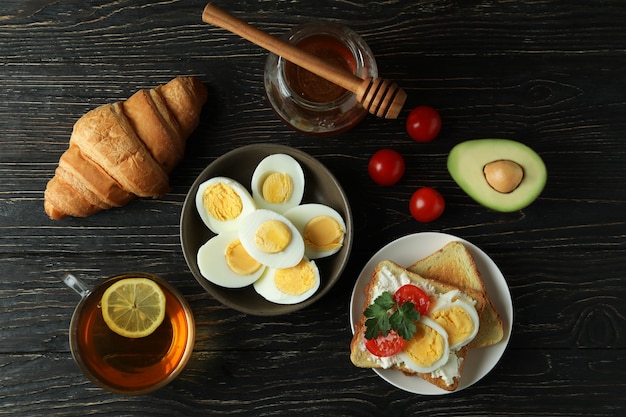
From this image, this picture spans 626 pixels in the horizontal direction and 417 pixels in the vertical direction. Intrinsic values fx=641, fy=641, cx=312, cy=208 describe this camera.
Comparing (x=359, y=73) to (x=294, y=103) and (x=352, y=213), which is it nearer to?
(x=294, y=103)

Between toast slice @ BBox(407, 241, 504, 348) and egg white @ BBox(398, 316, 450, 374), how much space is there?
0.14 m

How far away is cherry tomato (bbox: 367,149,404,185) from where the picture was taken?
1.81 metres

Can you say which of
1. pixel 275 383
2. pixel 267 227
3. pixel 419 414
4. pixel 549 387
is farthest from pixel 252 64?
pixel 549 387

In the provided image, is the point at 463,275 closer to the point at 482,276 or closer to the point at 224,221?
the point at 482,276

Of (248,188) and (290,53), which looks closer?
(290,53)

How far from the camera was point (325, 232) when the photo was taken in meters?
1.75

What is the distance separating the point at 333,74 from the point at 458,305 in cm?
69

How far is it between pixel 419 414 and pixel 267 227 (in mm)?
723

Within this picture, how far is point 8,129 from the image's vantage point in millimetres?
1890

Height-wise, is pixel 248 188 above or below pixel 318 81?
below

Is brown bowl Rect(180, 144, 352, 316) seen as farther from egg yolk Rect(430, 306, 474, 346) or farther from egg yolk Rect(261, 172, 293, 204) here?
egg yolk Rect(430, 306, 474, 346)

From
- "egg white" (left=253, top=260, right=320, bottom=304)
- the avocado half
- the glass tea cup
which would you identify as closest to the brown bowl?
"egg white" (left=253, top=260, right=320, bottom=304)

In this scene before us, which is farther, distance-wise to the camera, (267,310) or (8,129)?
(8,129)

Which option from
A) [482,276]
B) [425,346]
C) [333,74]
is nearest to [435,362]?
[425,346]
